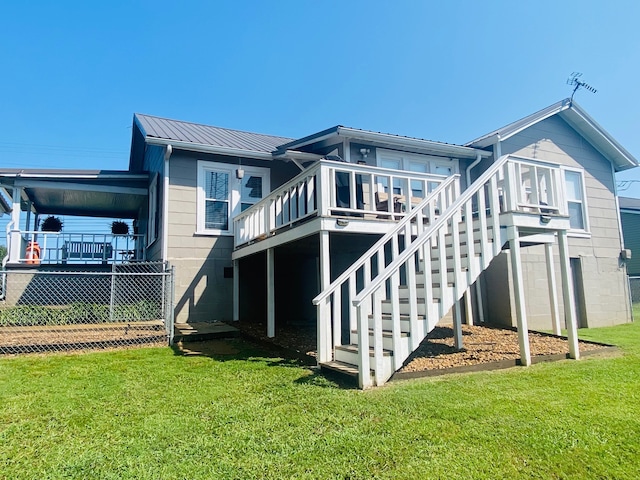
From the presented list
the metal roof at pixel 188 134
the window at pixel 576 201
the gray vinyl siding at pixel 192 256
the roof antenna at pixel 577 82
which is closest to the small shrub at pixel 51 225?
the metal roof at pixel 188 134

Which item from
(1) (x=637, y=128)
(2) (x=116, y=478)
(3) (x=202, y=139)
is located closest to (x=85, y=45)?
(3) (x=202, y=139)

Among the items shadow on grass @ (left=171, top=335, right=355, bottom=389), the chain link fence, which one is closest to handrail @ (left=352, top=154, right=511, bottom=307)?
shadow on grass @ (left=171, top=335, right=355, bottom=389)

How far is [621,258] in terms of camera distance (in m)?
10.6

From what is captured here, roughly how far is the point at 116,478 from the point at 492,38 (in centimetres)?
1250

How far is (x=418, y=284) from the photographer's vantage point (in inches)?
220

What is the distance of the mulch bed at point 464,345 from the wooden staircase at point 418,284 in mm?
477

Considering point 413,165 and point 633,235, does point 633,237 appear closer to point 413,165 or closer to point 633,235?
point 633,235

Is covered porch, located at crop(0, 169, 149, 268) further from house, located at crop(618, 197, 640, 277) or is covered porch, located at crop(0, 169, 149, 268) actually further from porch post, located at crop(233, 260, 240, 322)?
house, located at crop(618, 197, 640, 277)

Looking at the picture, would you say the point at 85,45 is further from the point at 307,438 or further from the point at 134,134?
the point at 307,438

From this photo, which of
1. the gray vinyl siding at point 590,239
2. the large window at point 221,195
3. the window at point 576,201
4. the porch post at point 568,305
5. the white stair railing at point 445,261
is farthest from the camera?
the window at point 576,201

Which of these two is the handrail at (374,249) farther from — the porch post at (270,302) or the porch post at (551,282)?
the porch post at (551,282)

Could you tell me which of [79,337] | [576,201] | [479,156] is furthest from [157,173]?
[576,201]

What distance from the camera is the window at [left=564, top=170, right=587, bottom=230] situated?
9930 mm

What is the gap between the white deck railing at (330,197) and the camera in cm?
589
